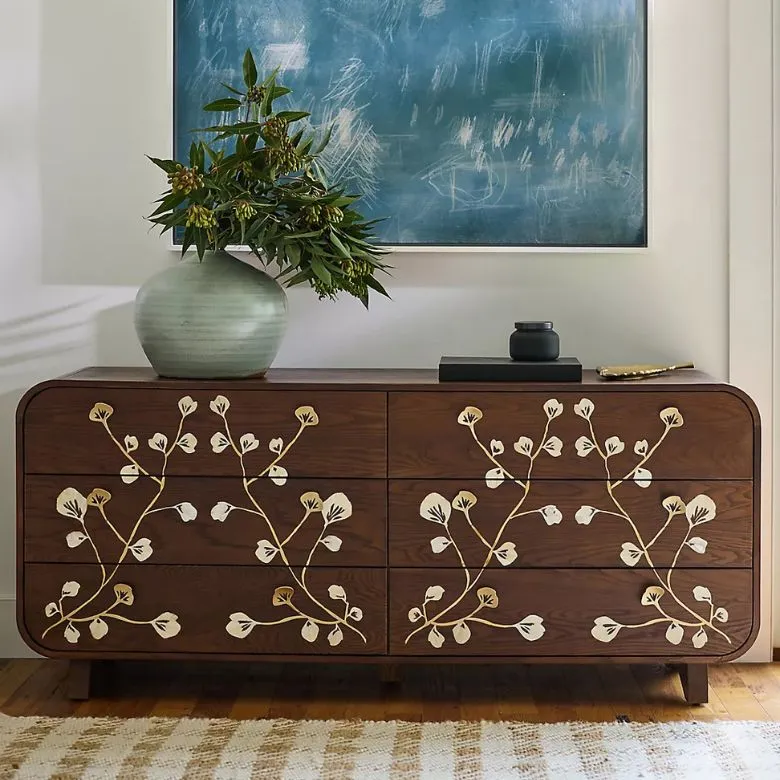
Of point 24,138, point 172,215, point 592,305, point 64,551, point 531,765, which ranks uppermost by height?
point 24,138

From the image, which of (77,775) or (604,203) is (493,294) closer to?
(604,203)

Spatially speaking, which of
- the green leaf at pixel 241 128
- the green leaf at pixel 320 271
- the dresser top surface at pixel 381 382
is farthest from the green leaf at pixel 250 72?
the dresser top surface at pixel 381 382

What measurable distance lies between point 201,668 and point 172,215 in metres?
1.09

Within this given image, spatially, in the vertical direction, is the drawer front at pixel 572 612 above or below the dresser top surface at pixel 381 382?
below

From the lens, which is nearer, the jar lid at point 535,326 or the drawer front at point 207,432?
Answer: the drawer front at point 207,432

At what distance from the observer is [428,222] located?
259 cm

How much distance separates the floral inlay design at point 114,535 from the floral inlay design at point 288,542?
0.27 feet

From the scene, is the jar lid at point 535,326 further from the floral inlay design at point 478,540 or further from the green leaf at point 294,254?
the green leaf at point 294,254

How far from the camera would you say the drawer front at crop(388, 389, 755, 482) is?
2.20 m

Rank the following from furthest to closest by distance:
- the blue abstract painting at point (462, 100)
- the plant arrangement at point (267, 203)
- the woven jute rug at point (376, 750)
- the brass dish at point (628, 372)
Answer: the blue abstract painting at point (462, 100) < the brass dish at point (628, 372) < the plant arrangement at point (267, 203) < the woven jute rug at point (376, 750)

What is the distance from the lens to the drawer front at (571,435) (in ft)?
7.23

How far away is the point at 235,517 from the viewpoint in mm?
2234

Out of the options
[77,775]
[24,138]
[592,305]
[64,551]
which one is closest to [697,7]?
[592,305]

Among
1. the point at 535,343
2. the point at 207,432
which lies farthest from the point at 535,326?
the point at 207,432
